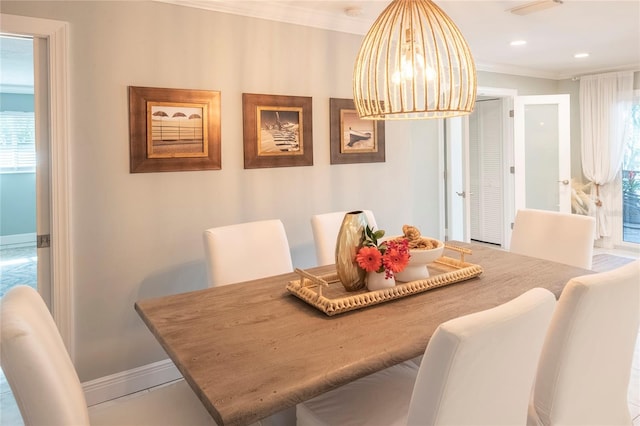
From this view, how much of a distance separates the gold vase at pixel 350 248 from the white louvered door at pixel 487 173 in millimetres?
4417

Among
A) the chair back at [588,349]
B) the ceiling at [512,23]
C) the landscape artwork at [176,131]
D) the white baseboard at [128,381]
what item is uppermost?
the ceiling at [512,23]

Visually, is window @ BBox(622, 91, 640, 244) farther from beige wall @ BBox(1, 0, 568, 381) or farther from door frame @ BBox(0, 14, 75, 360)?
door frame @ BBox(0, 14, 75, 360)

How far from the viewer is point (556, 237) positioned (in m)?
2.60

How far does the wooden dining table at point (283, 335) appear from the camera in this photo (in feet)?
3.66

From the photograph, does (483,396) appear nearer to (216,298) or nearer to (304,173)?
(216,298)

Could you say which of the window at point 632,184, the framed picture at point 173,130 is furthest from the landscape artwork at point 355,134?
the window at point 632,184

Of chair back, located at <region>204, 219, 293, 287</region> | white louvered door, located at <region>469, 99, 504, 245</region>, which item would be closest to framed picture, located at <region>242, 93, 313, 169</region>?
chair back, located at <region>204, 219, 293, 287</region>

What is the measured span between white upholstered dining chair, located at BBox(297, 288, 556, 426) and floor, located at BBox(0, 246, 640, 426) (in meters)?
1.60

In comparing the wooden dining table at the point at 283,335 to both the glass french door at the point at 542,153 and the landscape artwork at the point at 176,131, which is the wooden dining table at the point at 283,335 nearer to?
the landscape artwork at the point at 176,131

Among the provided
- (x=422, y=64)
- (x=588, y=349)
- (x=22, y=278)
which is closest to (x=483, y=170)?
(x=422, y=64)

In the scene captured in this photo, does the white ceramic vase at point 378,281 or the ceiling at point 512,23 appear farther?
the ceiling at point 512,23

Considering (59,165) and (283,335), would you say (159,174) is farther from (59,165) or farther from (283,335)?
(283,335)

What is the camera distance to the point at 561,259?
256 centimetres

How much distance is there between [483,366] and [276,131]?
2.28 m
